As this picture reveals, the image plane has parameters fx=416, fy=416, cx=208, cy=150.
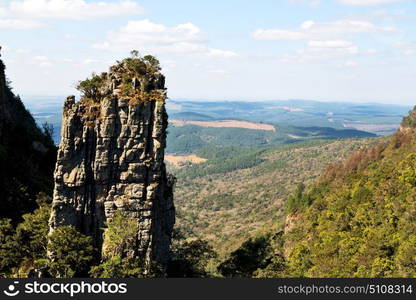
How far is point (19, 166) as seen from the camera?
63.9 metres

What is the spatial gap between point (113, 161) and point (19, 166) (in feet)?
96.8

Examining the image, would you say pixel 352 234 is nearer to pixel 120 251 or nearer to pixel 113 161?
pixel 120 251

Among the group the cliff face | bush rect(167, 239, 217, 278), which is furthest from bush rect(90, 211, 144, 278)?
the cliff face

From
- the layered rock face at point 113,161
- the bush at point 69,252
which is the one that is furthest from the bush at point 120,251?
the bush at point 69,252

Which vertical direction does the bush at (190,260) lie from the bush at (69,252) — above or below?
below

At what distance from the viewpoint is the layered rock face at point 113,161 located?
41344 millimetres

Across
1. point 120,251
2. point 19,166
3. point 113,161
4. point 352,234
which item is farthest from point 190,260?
point 19,166

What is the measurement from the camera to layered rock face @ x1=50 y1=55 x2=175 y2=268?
41.3 metres

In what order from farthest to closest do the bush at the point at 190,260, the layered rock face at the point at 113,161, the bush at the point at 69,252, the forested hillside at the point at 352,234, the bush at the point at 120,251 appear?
1. the bush at the point at 190,260
2. the forested hillside at the point at 352,234
3. the layered rock face at the point at 113,161
4. the bush at the point at 69,252
5. the bush at the point at 120,251

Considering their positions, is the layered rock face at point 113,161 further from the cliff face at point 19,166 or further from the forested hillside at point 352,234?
the forested hillside at point 352,234

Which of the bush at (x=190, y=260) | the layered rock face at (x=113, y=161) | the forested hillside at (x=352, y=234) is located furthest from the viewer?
the bush at (x=190, y=260)

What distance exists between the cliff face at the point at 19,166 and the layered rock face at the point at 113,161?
57.3ft

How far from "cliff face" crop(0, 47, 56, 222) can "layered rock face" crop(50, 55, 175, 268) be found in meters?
17.5

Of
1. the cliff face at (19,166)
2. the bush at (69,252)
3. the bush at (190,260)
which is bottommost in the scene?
the bush at (190,260)
